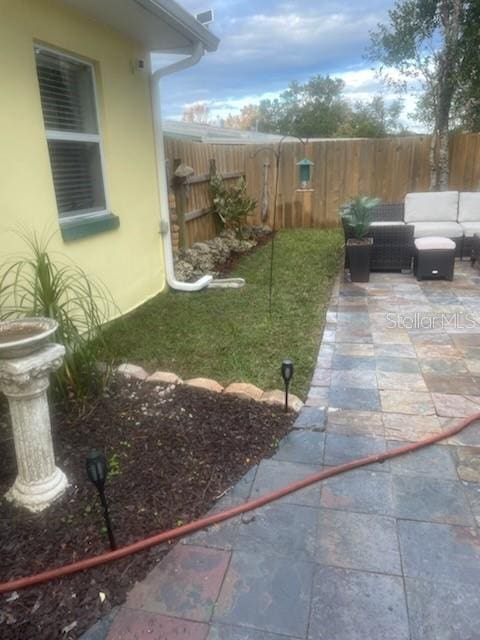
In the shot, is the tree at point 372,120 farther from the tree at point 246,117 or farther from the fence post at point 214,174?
the fence post at point 214,174

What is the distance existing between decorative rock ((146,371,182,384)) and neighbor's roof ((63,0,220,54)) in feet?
8.52

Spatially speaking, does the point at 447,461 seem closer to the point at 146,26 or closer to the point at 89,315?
the point at 89,315

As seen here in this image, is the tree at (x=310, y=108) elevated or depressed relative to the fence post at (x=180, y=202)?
elevated

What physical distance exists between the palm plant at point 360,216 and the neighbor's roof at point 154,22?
243 centimetres

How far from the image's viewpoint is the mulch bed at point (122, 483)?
5.10 feet

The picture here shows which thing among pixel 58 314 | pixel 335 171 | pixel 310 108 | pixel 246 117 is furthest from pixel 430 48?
pixel 246 117

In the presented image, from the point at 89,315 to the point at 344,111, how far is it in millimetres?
30041

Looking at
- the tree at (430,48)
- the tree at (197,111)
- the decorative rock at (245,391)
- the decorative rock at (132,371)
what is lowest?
the decorative rock at (245,391)

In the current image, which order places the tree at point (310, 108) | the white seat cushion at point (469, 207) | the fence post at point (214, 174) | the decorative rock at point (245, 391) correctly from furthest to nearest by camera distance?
the tree at point (310, 108) < the fence post at point (214, 174) < the white seat cushion at point (469, 207) < the decorative rock at point (245, 391)

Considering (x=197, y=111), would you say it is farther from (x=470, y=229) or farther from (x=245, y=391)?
(x=245, y=391)

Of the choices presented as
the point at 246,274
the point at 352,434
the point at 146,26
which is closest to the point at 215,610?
the point at 352,434

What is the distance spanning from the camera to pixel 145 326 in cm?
414

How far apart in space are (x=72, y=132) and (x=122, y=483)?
2.89 metres

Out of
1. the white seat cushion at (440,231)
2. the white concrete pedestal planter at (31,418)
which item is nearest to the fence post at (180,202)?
the white seat cushion at (440,231)
